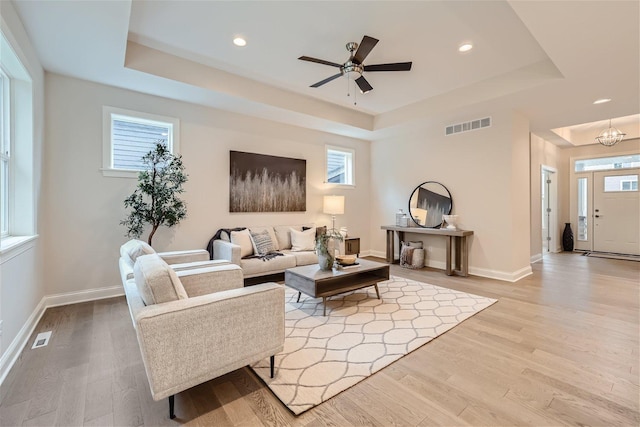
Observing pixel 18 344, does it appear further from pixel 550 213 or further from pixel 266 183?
pixel 550 213

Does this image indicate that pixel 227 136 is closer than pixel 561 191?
Yes

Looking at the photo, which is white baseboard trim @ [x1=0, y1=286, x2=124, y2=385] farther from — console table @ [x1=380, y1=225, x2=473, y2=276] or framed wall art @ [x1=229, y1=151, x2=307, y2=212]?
console table @ [x1=380, y1=225, x2=473, y2=276]

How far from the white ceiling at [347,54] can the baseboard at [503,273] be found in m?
2.64

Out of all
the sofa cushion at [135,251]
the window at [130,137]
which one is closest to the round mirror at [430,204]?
the window at [130,137]

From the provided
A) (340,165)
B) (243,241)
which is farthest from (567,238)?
(243,241)

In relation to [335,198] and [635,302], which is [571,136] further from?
[335,198]

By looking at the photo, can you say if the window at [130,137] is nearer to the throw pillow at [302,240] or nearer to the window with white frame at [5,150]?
the window with white frame at [5,150]

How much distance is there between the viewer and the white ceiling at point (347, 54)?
8.32 feet

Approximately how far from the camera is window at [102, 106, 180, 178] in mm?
3797

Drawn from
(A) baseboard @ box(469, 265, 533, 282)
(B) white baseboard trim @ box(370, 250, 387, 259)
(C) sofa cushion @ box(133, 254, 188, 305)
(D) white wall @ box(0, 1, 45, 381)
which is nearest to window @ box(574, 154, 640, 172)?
(A) baseboard @ box(469, 265, 533, 282)

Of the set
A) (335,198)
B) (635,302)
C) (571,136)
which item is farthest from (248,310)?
(571,136)

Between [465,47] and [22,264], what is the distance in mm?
5004

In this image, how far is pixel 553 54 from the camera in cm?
296

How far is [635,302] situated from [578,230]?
500 cm
